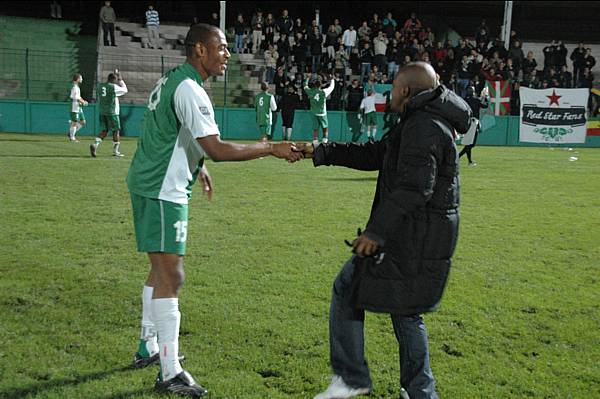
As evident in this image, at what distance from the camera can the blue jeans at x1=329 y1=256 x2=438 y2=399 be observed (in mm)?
3775

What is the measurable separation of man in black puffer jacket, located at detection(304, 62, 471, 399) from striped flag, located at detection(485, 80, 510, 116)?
1092 inches

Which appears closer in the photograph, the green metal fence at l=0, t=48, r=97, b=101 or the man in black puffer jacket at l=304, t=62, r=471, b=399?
the man in black puffer jacket at l=304, t=62, r=471, b=399

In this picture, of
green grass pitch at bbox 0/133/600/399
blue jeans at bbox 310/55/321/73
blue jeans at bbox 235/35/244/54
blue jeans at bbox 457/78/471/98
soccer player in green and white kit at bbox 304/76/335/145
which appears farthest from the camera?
blue jeans at bbox 235/35/244/54

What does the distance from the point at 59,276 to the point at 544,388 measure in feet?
14.7

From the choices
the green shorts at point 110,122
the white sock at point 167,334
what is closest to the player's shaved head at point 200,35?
the white sock at point 167,334

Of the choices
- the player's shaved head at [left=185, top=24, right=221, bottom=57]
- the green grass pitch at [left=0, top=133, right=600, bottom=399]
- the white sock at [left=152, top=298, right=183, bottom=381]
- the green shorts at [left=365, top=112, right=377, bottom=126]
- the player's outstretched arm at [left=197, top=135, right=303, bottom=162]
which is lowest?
the green grass pitch at [left=0, top=133, right=600, bottom=399]

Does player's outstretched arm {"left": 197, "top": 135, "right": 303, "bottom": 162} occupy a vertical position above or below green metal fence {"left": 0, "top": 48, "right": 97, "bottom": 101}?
below

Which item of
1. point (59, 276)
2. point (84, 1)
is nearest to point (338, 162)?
point (59, 276)

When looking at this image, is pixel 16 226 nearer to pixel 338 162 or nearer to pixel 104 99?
pixel 338 162

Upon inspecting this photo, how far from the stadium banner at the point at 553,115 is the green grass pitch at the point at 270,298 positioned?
18.0 metres

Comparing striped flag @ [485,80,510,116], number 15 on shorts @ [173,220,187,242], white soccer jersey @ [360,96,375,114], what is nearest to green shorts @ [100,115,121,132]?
white soccer jersey @ [360,96,375,114]

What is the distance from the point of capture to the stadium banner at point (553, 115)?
28703 millimetres

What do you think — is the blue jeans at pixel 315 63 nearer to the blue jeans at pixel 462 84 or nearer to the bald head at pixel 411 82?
the blue jeans at pixel 462 84

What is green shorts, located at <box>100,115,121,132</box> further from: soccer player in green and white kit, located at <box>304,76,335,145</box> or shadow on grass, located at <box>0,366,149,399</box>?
shadow on grass, located at <box>0,366,149,399</box>
